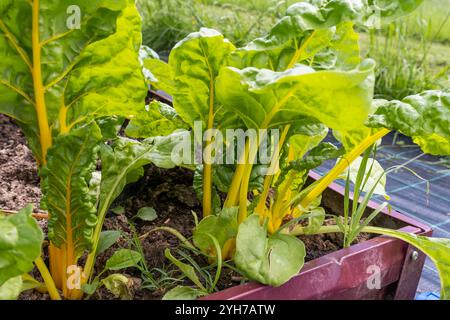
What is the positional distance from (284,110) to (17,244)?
43 centimetres

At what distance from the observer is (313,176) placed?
1.31 metres

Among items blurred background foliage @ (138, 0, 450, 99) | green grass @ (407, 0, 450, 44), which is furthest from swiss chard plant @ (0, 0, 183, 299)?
green grass @ (407, 0, 450, 44)

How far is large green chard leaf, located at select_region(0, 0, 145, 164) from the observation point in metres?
0.76

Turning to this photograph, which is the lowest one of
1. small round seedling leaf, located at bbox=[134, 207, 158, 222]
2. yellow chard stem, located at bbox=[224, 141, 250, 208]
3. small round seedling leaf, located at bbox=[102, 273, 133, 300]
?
small round seedling leaf, located at bbox=[134, 207, 158, 222]

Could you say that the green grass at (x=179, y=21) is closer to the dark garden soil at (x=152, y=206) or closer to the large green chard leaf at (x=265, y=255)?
the dark garden soil at (x=152, y=206)

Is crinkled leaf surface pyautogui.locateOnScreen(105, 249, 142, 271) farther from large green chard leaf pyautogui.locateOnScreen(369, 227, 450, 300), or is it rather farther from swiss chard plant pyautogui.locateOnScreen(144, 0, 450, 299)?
large green chard leaf pyautogui.locateOnScreen(369, 227, 450, 300)

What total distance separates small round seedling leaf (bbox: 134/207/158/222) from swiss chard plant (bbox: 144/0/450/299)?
15 cm

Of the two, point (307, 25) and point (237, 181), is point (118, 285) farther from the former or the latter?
point (307, 25)

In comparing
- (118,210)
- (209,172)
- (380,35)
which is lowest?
(380,35)

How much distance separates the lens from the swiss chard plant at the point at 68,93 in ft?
2.53

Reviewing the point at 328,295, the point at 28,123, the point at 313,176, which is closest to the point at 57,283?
the point at 28,123

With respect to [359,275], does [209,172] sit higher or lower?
higher

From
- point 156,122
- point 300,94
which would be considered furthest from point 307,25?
point 156,122

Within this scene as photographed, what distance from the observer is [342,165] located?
3.55 feet
